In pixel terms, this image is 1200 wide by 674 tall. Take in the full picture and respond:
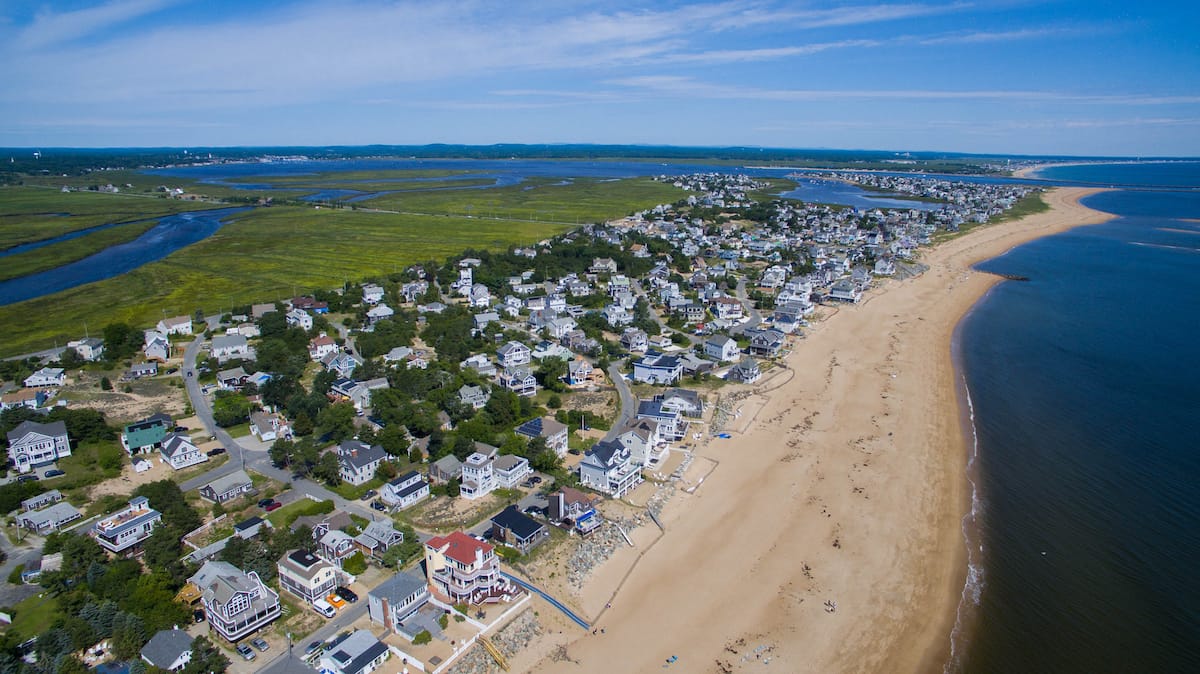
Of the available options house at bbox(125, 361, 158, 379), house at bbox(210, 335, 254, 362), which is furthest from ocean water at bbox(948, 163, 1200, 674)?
house at bbox(125, 361, 158, 379)

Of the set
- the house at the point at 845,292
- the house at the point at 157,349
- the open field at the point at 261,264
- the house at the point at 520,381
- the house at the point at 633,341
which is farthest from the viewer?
the house at the point at 845,292

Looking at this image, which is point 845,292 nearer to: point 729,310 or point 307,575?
point 729,310

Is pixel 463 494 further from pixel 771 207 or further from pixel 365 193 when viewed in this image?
pixel 365 193

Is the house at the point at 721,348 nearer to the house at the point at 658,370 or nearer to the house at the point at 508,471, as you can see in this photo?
the house at the point at 658,370

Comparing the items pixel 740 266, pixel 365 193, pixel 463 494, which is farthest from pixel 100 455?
pixel 365 193

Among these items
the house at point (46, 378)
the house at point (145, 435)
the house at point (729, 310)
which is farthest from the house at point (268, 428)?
the house at point (729, 310)
